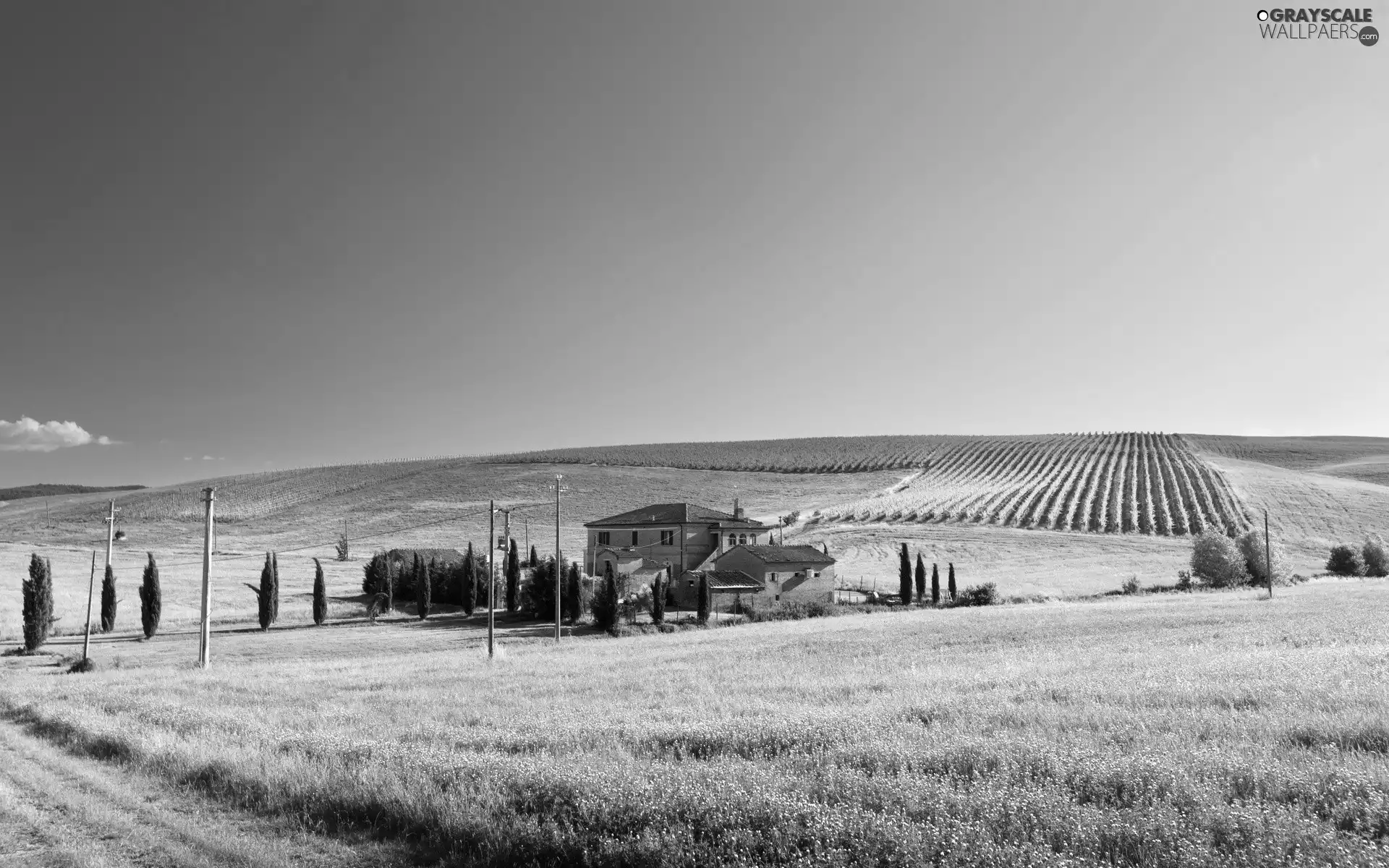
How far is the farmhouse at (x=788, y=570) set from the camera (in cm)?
6494

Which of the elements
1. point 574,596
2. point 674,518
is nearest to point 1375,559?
point 674,518

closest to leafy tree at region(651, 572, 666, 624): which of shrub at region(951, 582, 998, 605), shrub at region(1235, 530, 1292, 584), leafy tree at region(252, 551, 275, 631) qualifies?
shrub at region(951, 582, 998, 605)

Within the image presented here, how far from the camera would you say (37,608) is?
156 feet

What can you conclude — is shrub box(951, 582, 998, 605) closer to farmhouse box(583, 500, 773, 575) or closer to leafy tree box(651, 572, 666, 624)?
farmhouse box(583, 500, 773, 575)

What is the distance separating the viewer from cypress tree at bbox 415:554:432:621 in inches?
2598

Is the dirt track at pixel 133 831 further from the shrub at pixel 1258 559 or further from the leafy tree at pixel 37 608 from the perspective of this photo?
the shrub at pixel 1258 559

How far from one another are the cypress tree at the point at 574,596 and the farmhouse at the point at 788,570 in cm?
1449

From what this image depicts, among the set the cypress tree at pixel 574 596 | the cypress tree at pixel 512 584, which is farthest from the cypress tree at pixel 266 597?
the cypress tree at pixel 574 596

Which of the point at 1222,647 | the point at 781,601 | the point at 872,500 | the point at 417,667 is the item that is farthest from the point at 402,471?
the point at 1222,647

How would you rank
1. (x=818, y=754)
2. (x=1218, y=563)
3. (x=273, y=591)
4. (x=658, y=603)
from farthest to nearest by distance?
(x=1218, y=563) < (x=273, y=591) < (x=658, y=603) < (x=818, y=754)

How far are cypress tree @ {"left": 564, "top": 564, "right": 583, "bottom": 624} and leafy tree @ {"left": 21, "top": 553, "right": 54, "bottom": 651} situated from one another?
29586mm

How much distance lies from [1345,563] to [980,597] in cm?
4270

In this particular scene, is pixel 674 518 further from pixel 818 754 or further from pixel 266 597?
pixel 818 754

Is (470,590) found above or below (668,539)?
below
